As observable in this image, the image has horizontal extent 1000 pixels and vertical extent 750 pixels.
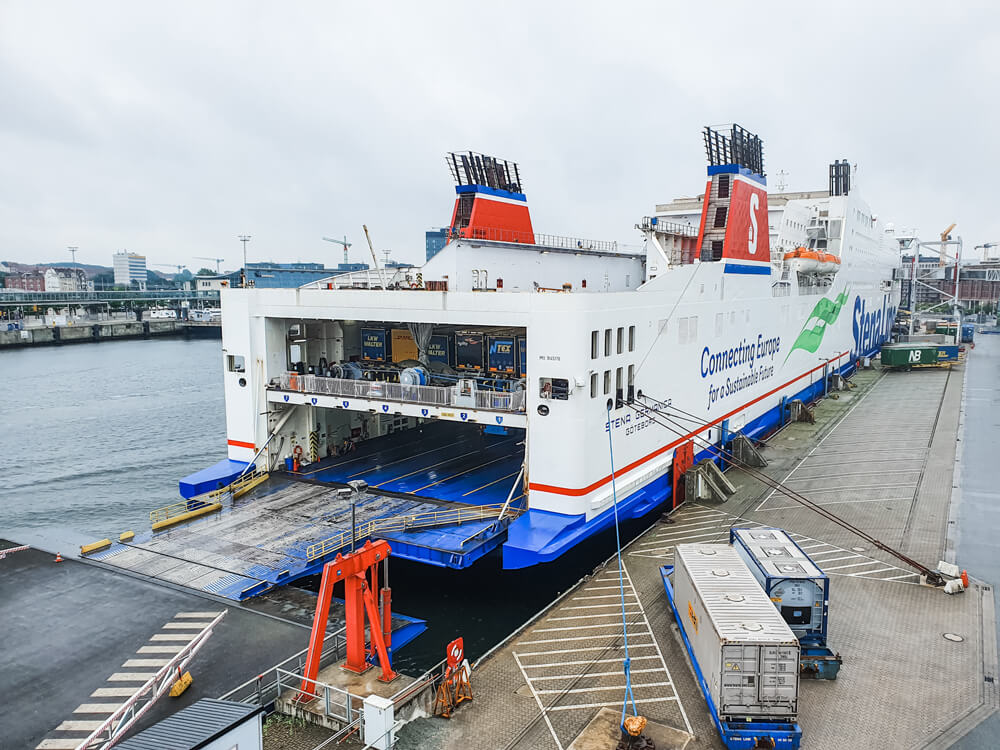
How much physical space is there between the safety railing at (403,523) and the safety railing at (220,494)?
5.09m

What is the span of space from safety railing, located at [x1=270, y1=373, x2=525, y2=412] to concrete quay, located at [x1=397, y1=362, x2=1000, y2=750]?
520 centimetres

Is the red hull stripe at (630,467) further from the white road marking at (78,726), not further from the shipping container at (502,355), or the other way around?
the white road marking at (78,726)

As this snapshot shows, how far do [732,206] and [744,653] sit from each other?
2012 centimetres

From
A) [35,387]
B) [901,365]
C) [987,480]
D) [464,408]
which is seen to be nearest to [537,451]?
[464,408]

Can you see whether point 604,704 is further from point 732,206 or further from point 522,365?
point 732,206

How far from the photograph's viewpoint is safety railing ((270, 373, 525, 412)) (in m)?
19.8

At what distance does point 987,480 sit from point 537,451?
63.3 feet

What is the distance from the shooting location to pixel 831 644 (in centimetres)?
1452

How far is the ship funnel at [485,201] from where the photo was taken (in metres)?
29.2

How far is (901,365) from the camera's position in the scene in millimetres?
60750

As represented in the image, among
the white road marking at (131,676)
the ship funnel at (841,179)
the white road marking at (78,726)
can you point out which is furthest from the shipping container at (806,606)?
the ship funnel at (841,179)

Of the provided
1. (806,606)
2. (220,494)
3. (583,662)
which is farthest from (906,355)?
(220,494)

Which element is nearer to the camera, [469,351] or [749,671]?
[749,671]

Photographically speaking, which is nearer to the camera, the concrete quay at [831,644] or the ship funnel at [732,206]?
the concrete quay at [831,644]
